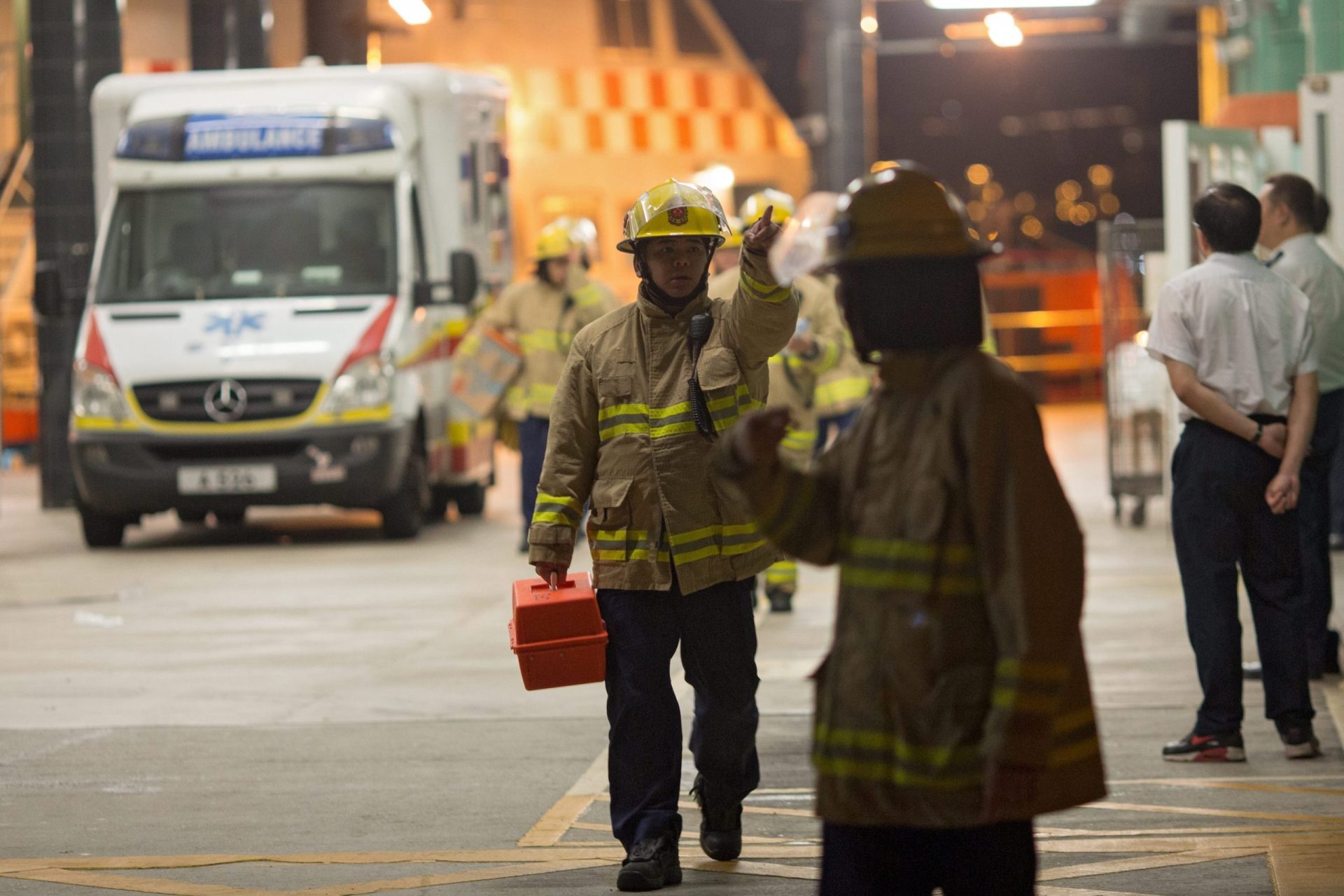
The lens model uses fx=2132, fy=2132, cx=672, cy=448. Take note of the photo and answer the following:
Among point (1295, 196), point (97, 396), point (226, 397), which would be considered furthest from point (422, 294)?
point (1295, 196)

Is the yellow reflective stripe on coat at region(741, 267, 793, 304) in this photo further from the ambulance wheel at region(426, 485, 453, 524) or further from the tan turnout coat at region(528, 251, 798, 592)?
the ambulance wheel at region(426, 485, 453, 524)

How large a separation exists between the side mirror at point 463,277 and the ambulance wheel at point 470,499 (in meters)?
2.84

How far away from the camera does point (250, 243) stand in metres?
15.4

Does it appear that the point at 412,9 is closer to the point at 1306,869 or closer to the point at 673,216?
the point at 673,216

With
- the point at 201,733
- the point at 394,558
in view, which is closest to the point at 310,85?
the point at 394,558

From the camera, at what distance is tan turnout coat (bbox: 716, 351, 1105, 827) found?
11.2 ft

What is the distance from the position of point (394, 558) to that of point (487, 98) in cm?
454

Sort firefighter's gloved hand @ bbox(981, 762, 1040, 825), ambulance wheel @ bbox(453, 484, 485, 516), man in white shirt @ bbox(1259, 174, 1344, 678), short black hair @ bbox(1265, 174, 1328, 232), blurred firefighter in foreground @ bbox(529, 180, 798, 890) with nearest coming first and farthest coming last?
1. firefighter's gloved hand @ bbox(981, 762, 1040, 825)
2. blurred firefighter in foreground @ bbox(529, 180, 798, 890)
3. man in white shirt @ bbox(1259, 174, 1344, 678)
4. short black hair @ bbox(1265, 174, 1328, 232)
5. ambulance wheel @ bbox(453, 484, 485, 516)

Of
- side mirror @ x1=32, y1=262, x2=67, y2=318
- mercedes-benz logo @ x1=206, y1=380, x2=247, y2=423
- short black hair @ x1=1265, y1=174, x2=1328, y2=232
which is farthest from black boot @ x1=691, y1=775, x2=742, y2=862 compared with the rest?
side mirror @ x1=32, y1=262, x2=67, y2=318

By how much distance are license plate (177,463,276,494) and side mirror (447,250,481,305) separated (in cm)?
179

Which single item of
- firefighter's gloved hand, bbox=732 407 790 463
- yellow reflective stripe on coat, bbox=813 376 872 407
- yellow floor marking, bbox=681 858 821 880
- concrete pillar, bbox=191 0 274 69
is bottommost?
yellow floor marking, bbox=681 858 821 880

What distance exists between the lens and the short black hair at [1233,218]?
22.7 ft

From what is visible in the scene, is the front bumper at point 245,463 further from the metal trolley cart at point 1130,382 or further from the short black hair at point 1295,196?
the short black hair at point 1295,196

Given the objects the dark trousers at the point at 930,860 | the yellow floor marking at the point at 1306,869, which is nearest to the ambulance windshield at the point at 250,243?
the yellow floor marking at the point at 1306,869
